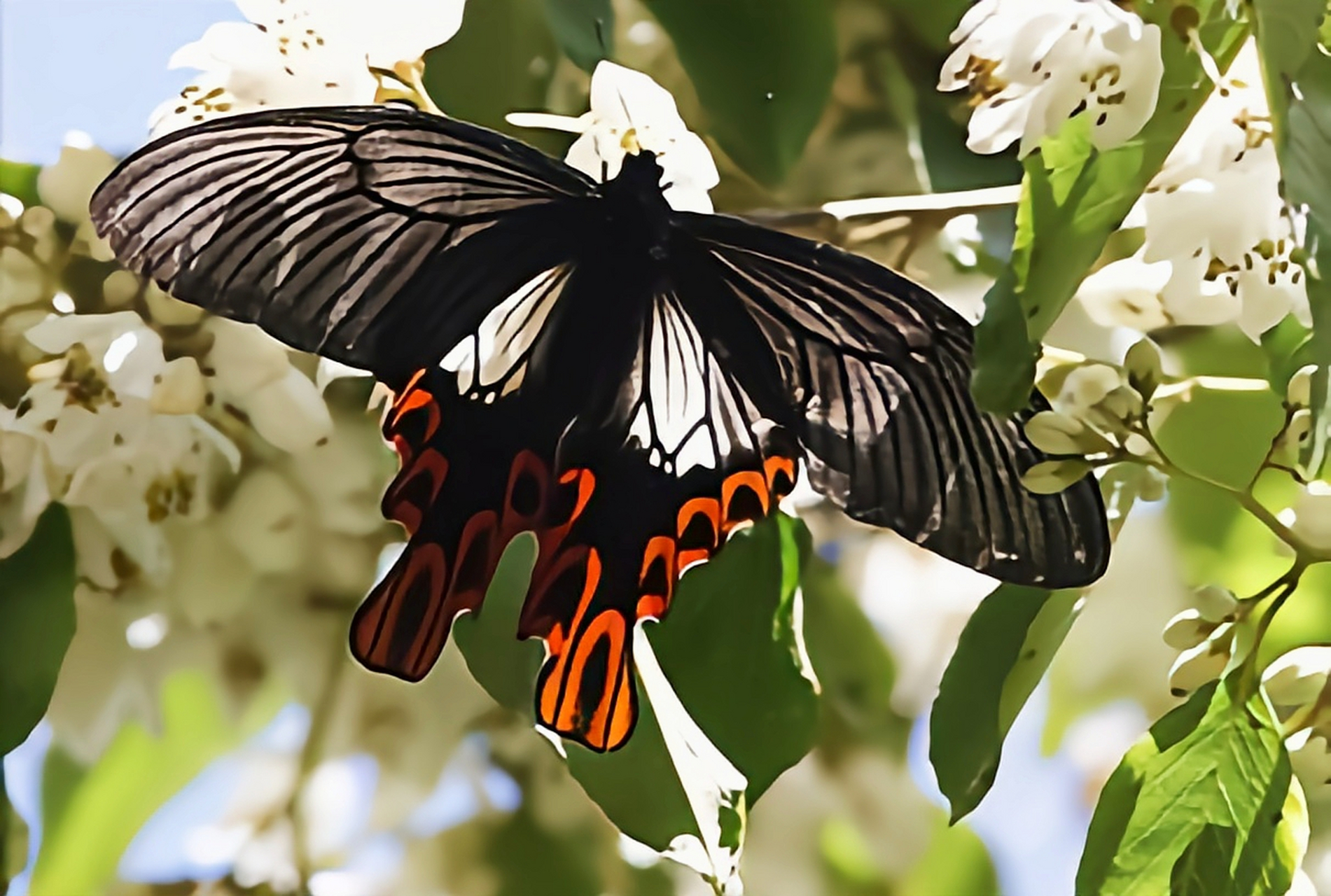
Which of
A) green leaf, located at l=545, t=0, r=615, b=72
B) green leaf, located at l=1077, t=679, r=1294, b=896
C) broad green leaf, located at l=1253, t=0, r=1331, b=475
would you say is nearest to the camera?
broad green leaf, located at l=1253, t=0, r=1331, b=475

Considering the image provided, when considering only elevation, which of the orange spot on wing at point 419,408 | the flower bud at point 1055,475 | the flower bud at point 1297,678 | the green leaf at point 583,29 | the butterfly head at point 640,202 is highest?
the green leaf at point 583,29

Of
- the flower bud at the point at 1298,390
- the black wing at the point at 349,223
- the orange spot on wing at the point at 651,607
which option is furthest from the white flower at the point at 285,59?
the flower bud at the point at 1298,390

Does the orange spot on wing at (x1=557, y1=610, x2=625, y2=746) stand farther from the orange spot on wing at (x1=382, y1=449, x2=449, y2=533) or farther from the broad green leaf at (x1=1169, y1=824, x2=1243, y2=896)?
the broad green leaf at (x1=1169, y1=824, x2=1243, y2=896)

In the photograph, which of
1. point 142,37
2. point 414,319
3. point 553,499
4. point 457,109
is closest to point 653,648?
point 553,499

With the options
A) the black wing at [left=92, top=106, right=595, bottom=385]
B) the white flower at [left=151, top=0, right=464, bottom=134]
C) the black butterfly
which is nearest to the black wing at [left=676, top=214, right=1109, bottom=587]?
the black butterfly

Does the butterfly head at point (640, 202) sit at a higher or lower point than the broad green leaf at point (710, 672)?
higher

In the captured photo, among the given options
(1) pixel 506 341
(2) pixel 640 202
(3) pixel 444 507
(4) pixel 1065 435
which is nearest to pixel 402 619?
(3) pixel 444 507

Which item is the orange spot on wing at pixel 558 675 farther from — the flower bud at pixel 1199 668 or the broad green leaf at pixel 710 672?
the flower bud at pixel 1199 668
